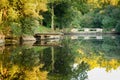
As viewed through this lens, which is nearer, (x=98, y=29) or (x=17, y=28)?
(x=17, y=28)

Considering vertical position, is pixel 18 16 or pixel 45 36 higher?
pixel 18 16

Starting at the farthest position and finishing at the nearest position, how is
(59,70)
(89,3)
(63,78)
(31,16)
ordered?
1. (89,3)
2. (31,16)
3. (59,70)
4. (63,78)

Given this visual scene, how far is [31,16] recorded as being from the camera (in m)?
37.9

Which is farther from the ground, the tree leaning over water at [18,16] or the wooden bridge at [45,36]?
the tree leaning over water at [18,16]

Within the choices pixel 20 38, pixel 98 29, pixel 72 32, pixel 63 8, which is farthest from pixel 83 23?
pixel 20 38

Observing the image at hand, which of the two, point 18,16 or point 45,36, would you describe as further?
point 45,36

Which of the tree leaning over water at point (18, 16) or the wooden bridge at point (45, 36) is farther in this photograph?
the wooden bridge at point (45, 36)

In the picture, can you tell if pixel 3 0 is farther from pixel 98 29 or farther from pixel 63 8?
pixel 98 29

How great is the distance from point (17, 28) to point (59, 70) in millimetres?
19757

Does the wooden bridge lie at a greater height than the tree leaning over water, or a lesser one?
lesser

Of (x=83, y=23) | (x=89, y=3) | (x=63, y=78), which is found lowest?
(x=83, y=23)

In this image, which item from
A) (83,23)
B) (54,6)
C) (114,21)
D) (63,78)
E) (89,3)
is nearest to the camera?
(63,78)

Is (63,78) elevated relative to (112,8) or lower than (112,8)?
elevated

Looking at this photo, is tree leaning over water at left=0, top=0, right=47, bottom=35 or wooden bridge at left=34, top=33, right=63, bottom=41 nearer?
tree leaning over water at left=0, top=0, right=47, bottom=35
